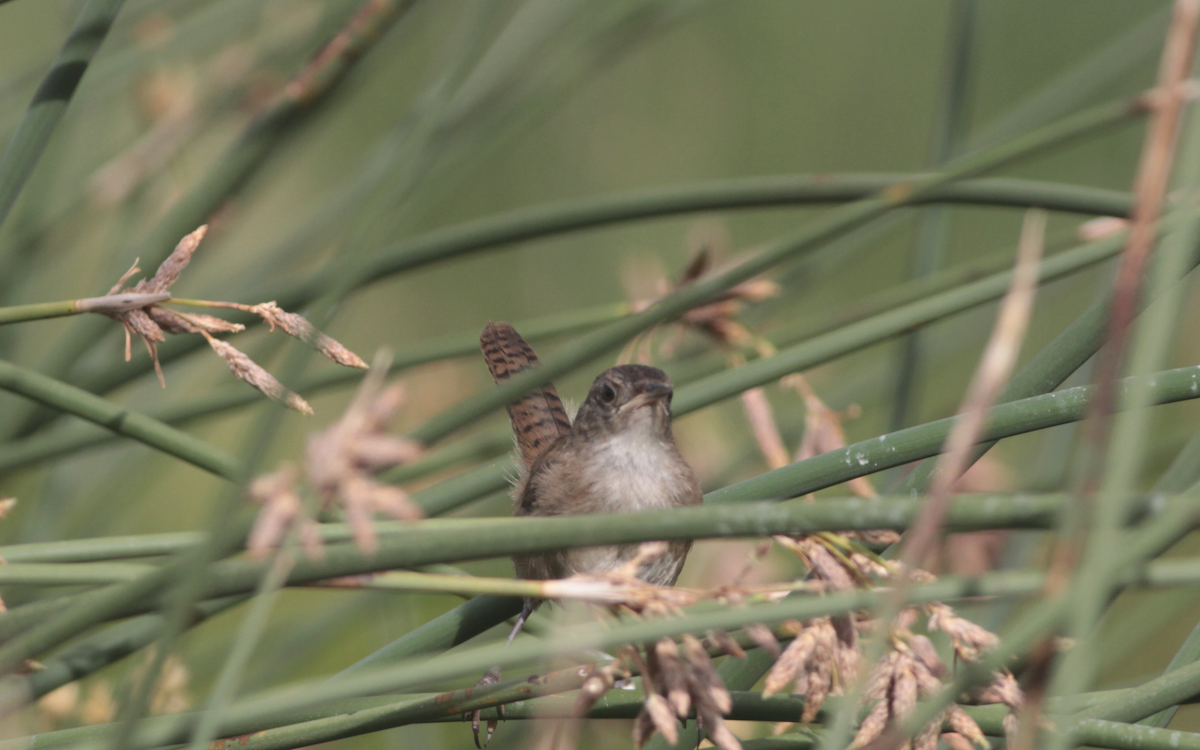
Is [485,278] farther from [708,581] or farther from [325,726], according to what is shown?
[325,726]

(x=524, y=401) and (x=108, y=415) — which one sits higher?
(x=524, y=401)

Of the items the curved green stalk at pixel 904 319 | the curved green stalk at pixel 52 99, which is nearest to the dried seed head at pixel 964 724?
the curved green stalk at pixel 904 319

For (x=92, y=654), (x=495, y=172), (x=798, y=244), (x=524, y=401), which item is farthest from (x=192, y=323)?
(x=495, y=172)

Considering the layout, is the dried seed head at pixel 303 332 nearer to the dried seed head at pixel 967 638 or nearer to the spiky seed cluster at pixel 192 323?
the spiky seed cluster at pixel 192 323

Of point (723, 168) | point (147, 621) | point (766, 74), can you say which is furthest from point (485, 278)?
point (147, 621)

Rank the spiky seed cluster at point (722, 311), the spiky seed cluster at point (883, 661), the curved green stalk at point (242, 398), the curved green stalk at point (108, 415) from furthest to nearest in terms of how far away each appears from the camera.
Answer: the spiky seed cluster at point (722, 311) → the curved green stalk at point (242, 398) → the curved green stalk at point (108, 415) → the spiky seed cluster at point (883, 661)

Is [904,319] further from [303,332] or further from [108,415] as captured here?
[108,415]

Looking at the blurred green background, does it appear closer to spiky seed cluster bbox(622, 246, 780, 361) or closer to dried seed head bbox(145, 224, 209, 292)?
dried seed head bbox(145, 224, 209, 292)
